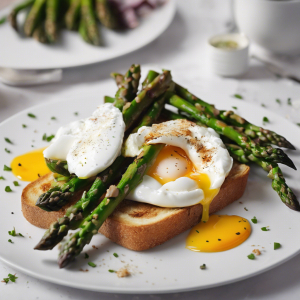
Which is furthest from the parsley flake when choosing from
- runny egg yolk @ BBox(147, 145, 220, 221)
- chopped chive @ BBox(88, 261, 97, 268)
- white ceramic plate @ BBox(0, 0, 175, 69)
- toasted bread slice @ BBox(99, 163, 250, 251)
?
white ceramic plate @ BBox(0, 0, 175, 69)

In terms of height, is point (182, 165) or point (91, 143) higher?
point (91, 143)

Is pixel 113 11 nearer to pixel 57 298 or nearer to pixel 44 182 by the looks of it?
pixel 44 182

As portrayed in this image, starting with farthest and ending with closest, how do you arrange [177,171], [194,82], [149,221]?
[194,82] < [177,171] < [149,221]

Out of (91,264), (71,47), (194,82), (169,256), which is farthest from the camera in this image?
(71,47)

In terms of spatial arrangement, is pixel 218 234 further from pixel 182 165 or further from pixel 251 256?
pixel 182 165

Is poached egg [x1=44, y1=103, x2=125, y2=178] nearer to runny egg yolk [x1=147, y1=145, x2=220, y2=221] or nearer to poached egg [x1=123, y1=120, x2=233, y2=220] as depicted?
poached egg [x1=123, y1=120, x2=233, y2=220]

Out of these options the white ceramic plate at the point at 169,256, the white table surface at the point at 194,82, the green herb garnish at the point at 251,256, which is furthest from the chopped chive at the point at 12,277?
the green herb garnish at the point at 251,256

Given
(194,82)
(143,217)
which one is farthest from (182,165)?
(194,82)
